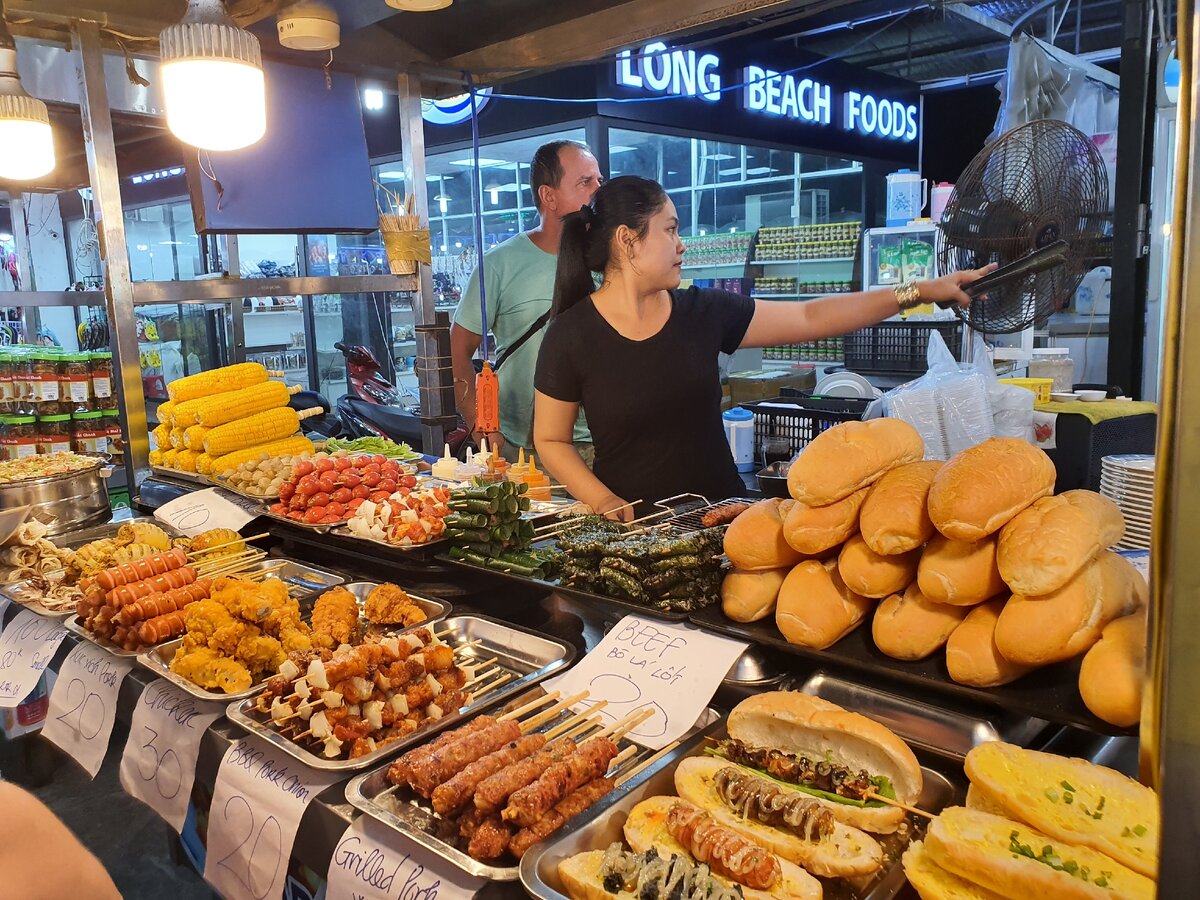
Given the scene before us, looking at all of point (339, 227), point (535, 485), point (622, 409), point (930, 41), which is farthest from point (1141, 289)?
point (930, 41)

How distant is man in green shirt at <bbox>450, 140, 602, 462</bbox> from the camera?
4730mm

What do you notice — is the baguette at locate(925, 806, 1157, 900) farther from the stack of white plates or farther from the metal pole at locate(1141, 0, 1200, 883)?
the stack of white plates

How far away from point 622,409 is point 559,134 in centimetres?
537

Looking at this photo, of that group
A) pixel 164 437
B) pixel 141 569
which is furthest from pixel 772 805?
pixel 164 437

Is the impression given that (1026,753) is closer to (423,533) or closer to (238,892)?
(238,892)

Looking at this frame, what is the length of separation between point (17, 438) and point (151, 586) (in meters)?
4.09

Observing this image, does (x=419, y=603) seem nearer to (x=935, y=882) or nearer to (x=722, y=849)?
(x=722, y=849)

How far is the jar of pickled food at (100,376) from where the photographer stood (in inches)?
228

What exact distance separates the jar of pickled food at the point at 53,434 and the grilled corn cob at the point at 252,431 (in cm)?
277

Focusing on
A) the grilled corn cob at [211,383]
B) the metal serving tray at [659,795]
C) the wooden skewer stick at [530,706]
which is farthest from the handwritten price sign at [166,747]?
the grilled corn cob at [211,383]

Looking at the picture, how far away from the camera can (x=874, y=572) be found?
163 cm

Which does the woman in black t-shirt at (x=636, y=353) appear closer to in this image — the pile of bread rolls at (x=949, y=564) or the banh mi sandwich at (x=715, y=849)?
the pile of bread rolls at (x=949, y=564)

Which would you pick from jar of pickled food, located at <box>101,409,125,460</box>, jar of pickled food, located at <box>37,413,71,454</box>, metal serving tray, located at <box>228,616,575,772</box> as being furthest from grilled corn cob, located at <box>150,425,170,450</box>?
jar of pickled food, located at <box>101,409,125,460</box>

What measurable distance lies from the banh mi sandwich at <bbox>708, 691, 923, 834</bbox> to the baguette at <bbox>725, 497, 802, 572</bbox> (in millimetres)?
322
